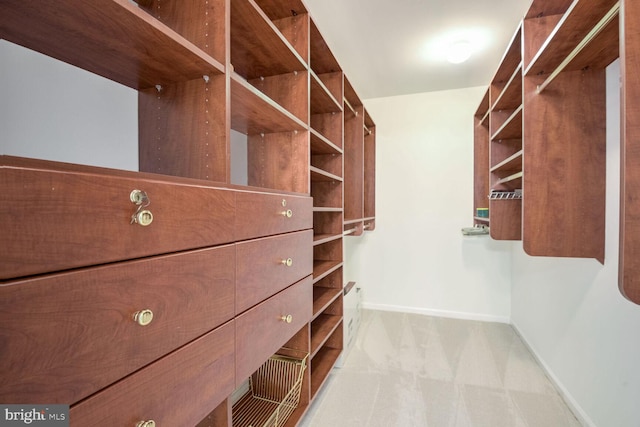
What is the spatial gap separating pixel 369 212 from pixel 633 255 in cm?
252

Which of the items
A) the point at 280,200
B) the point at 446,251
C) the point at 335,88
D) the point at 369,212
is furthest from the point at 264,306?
the point at 446,251

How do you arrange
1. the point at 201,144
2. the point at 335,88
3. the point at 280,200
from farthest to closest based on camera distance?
the point at 335,88
the point at 280,200
the point at 201,144

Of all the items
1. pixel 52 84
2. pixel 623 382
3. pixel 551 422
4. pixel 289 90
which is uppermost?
pixel 289 90

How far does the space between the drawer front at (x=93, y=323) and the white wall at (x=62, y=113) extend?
583mm

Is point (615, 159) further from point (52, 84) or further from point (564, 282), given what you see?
point (52, 84)

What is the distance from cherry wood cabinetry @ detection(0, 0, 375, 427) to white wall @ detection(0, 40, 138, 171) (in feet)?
0.33

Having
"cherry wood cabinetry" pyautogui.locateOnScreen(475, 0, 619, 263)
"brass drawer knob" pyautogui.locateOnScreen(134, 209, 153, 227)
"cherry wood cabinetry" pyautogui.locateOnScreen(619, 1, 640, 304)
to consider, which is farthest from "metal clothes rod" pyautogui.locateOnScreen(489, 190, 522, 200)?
"brass drawer knob" pyautogui.locateOnScreen(134, 209, 153, 227)

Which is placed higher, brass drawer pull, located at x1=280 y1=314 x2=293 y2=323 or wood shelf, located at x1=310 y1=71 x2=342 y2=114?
wood shelf, located at x1=310 y1=71 x2=342 y2=114

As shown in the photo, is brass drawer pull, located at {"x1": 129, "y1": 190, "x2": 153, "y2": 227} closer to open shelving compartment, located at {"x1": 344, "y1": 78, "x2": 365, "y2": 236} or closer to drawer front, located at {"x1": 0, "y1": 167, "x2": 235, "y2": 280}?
drawer front, located at {"x1": 0, "y1": 167, "x2": 235, "y2": 280}

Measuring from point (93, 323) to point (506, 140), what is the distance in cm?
289

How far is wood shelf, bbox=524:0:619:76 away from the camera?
1.11m

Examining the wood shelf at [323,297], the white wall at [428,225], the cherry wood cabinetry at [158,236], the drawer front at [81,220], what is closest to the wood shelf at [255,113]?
the cherry wood cabinetry at [158,236]

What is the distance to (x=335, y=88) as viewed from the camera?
2.10 meters

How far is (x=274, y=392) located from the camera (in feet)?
5.57
